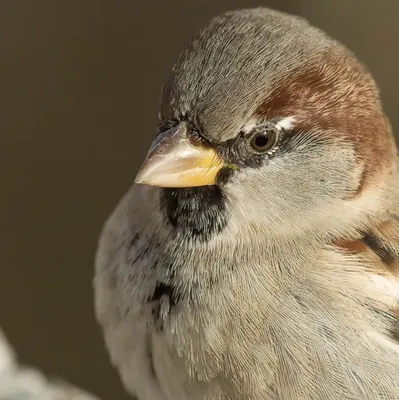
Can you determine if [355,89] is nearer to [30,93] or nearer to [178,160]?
[178,160]

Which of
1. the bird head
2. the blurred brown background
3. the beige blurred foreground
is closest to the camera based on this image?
the bird head

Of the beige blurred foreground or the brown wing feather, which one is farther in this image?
the beige blurred foreground

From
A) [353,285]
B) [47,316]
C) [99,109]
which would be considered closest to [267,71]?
[353,285]

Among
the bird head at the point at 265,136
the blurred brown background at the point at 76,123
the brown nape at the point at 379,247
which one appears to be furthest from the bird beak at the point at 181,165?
the blurred brown background at the point at 76,123

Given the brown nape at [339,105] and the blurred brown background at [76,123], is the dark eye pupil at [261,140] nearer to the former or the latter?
the brown nape at [339,105]

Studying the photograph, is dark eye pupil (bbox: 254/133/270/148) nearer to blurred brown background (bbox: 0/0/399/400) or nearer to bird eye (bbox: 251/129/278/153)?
bird eye (bbox: 251/129/278/153)

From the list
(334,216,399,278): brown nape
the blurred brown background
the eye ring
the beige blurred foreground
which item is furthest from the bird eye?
the blurred brown background

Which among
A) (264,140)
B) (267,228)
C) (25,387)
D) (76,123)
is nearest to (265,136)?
(264,140)
